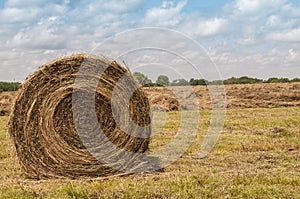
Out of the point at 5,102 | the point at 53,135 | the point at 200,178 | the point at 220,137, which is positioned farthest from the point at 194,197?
the point at 5,102

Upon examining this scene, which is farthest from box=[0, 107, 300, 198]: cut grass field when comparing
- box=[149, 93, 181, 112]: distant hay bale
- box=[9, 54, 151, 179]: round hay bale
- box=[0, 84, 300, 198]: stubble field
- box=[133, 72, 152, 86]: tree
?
box=[149, 93, 181, 112]: distant hay bale

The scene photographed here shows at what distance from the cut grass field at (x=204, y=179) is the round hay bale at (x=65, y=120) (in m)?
0.38

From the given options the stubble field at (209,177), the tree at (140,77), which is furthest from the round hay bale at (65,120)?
the stubble field at (209,177)

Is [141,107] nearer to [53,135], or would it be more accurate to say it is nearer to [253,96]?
[53,135]

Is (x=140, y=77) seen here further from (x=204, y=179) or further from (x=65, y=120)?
(x=204, y=179)

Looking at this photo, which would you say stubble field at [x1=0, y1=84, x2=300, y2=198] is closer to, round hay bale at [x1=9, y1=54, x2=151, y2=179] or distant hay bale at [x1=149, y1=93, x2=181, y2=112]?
round hay bale at [x1=9, y1=54, x2=151, y2=179]

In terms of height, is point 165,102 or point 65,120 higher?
point 165,102

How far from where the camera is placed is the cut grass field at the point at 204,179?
563 cm

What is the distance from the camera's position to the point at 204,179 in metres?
6.20

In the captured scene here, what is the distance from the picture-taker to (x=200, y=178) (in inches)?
246

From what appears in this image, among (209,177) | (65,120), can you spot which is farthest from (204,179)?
(65,120)

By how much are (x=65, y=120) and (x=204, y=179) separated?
2538 millimetres

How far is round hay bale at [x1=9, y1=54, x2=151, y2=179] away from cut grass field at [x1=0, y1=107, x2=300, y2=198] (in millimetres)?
379

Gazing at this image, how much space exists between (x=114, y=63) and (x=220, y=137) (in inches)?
168
